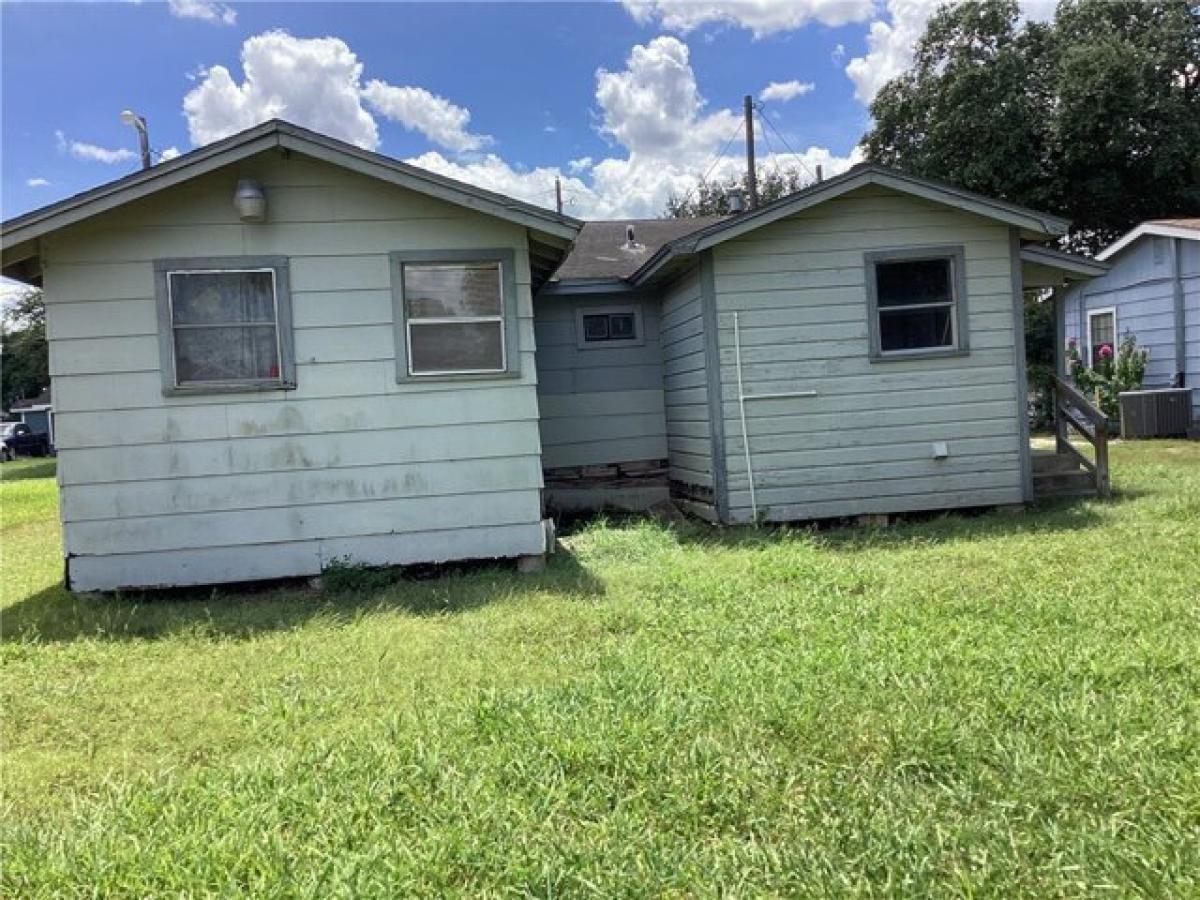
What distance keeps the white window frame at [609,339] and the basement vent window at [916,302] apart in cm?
284

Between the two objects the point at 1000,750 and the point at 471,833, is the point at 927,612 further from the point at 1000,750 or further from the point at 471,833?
the point at 471,833

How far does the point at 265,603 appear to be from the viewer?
5.99 meters

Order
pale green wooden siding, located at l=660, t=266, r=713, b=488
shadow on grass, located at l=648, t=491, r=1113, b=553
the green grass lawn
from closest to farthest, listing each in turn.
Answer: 1. the green grass lawn
2. shadow on grass, located at l=648, t=491, r=1113, b=553
3. pale green wooden siding, located at l=660, t=266, r=713, b=488

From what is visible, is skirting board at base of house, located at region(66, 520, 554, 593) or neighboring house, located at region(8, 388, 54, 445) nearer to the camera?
skirting board at base of house, located at region(66, 520, 554, 593)

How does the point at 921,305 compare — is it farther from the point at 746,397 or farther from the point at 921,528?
the point at 921,528

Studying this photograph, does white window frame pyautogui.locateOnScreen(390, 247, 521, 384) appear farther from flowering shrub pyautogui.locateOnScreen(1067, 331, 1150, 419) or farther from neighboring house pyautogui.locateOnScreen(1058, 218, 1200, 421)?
flowering shrub pyautogui.locateOnScreen(1067, 331, 1150, 419)

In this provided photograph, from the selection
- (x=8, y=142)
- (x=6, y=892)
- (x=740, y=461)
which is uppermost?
(x=8, y=142)

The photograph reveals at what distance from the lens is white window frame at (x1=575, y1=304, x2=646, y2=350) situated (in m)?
9.74

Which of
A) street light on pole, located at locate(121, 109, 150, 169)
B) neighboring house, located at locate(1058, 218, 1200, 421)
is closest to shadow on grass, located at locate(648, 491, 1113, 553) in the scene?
neighboring house, located at locate(1058, 218, 1200, 421)

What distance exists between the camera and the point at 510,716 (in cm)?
340

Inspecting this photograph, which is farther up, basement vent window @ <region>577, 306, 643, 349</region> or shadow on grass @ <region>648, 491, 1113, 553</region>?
basement vent window @ <region>577, 306, 643, 349</region>

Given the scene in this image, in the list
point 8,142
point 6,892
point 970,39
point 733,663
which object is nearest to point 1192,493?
point 733,663

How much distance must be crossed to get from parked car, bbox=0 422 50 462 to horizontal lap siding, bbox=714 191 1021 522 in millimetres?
31657

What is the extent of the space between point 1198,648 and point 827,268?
4998 millimetres
